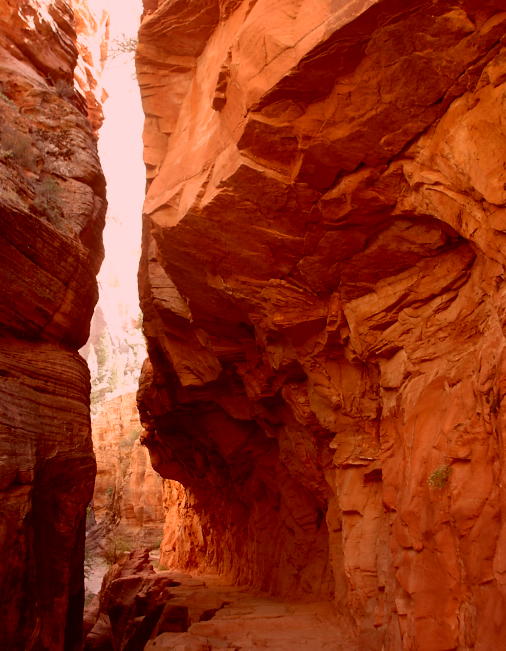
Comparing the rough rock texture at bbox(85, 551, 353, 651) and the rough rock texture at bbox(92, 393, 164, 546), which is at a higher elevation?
the rough rock texture at bbox(92, 393, 164, 546)

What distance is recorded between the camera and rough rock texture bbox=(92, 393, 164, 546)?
93.6 ft

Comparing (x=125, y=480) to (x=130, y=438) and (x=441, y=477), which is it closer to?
(x=130, y=438)

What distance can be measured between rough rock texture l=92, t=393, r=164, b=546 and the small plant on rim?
2475cm

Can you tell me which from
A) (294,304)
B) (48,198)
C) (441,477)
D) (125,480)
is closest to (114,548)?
(125,480)

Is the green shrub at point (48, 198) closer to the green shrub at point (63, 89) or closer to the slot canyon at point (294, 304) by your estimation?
the slot canyon at point (294, 304)

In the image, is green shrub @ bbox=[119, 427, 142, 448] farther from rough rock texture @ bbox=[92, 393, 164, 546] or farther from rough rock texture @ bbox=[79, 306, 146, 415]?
rough rock texture @ bbox=[79, 306, 146, 415]

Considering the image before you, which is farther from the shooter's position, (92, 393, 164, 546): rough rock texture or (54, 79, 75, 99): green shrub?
(92, 393, 164, 546): rough rock texture

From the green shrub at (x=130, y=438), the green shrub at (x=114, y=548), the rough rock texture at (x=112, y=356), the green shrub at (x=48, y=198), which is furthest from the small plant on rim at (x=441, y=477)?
the rough rock texture at (x=112, y=356)

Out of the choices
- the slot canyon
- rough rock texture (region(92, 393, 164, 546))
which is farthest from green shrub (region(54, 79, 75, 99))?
rough rock texture (region(92, 393, 164, 546))

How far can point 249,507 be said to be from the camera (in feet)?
47.6

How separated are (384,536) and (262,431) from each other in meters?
6.12

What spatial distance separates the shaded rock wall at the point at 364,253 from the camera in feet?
16.0

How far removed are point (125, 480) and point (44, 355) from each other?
75.7 feet

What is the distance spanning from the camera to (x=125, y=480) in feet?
98.8
